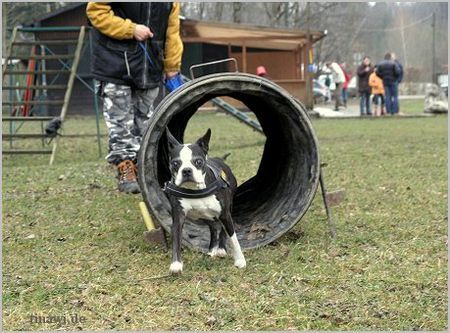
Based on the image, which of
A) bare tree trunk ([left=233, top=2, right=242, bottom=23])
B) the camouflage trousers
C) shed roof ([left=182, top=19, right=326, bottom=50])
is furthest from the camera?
bare tree trunk ([left=233, top=2, right=242, bottom=23])

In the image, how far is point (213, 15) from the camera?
40.1m

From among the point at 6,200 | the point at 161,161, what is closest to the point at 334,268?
the point at 161,161

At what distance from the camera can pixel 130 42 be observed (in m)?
5.82

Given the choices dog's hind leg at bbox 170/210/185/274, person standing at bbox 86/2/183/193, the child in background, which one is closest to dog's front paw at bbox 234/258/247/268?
dog's hind leg at bbox 170/210/185/274

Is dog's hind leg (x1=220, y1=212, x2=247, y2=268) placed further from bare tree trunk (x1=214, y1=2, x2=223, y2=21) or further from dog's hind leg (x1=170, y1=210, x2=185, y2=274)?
bare tree trunk (x1=214, y1=2, x2=223, y2=21)

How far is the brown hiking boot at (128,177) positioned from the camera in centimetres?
623

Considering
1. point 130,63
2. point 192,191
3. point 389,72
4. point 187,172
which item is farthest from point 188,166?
point 389,72

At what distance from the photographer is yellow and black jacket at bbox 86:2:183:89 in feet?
18.6

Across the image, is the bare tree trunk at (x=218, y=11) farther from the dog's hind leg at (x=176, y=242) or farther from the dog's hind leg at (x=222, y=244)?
the dog's hind leg at (x=176, y=242)

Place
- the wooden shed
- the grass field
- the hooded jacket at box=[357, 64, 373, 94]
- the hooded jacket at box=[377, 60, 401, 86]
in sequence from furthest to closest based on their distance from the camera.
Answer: the wooden shed → the hooded jacket at box=[357, 64, 373, 94] → the hooded jacket at box=[377, 60, 401, 86] → the grass field

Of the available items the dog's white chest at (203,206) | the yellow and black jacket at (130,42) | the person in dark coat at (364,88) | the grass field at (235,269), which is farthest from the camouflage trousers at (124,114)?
the person in dark coat at (364,88)

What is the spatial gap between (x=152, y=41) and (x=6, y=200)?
204 cm

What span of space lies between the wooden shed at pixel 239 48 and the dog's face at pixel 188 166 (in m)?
18.3

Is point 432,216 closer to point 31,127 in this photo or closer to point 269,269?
point 269,269
